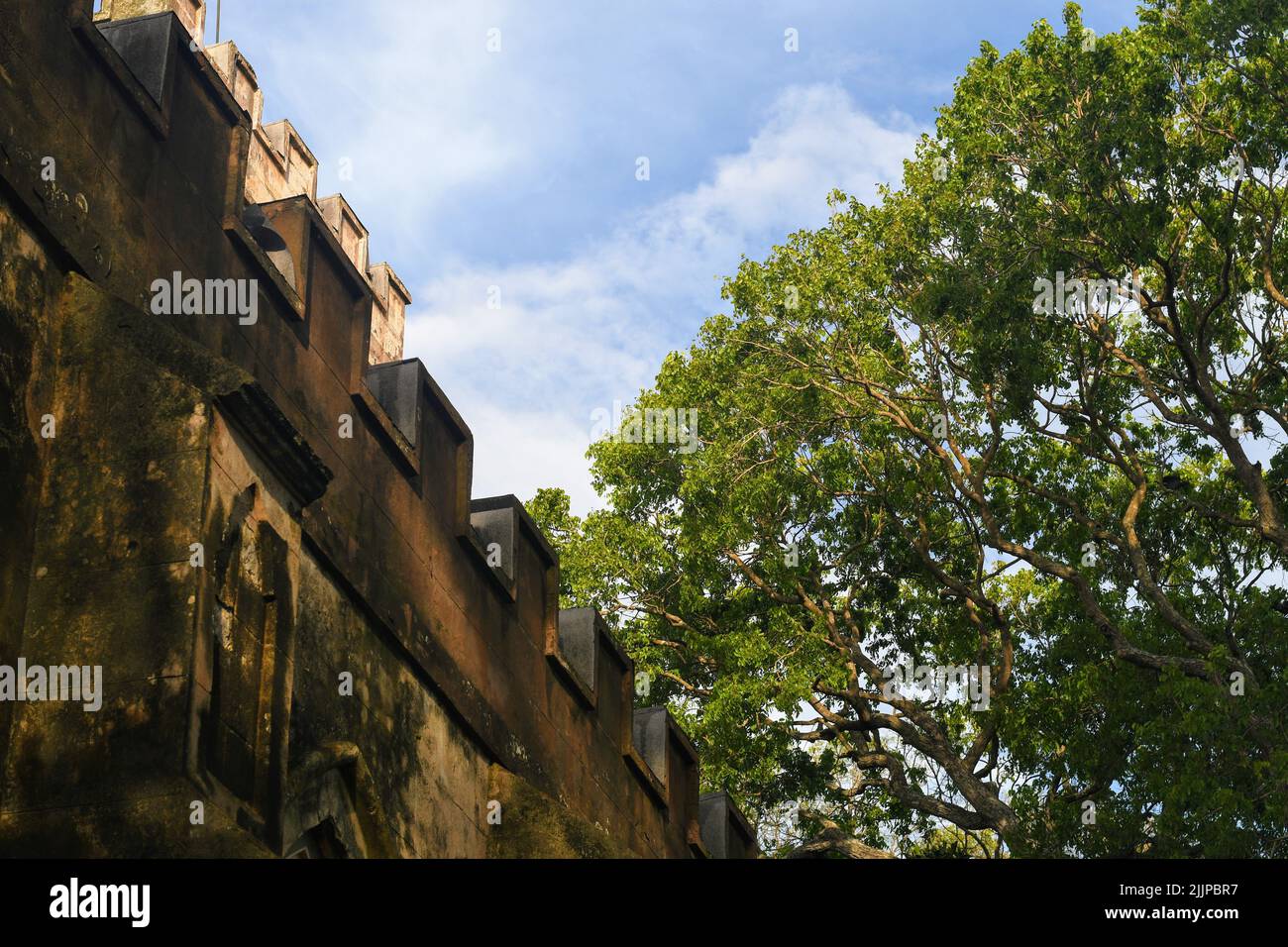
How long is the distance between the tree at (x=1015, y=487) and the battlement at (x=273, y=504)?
10634mm

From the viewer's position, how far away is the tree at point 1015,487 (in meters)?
20.7

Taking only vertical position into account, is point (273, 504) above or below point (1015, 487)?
below

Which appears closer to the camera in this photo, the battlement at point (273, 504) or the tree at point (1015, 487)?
the battlement at point (273, 504)

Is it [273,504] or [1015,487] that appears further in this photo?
[1015,487]

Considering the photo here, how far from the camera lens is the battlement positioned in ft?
21.4

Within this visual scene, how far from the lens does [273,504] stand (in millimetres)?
7195

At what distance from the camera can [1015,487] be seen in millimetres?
25969

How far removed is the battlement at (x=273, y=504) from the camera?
6.52m

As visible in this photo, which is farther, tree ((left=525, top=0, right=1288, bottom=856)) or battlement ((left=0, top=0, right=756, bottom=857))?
tree ((left=525, top=0, right=1288, bottom=856))

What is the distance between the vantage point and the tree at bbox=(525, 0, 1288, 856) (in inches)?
813

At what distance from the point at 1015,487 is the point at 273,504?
2016 cm

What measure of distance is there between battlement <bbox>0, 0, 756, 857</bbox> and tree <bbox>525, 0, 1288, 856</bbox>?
34.9 ft

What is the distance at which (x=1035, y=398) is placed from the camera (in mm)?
22875
